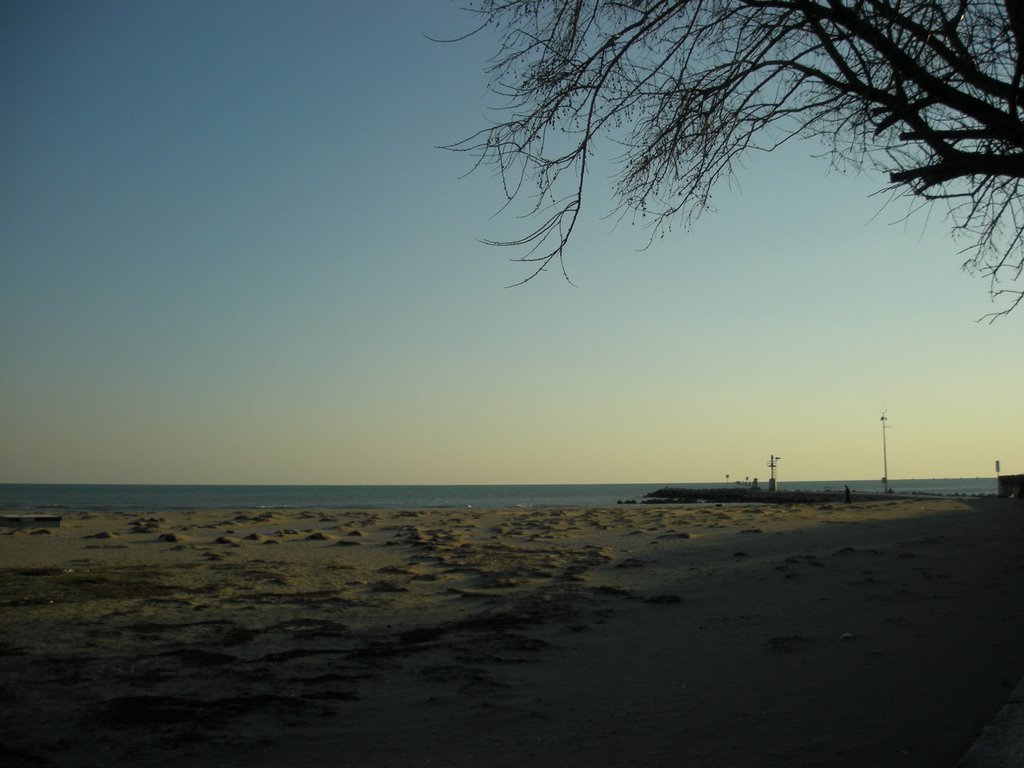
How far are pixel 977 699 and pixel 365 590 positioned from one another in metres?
7.00

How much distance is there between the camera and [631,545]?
16.6m

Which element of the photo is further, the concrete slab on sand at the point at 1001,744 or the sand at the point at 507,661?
the sand at the point at 507,661

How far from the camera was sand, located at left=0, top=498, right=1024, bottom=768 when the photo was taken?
171 inches

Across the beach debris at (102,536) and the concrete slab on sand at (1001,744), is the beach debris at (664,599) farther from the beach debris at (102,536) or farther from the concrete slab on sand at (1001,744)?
the beach debris at (102,536)

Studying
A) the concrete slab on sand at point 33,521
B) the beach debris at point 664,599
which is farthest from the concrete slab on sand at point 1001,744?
the concrete slab on sand at point 33,521

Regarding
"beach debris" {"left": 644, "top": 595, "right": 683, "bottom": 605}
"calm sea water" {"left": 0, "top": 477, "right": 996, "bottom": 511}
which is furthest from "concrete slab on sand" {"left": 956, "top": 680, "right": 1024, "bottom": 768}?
"calm sea water" {"left": 0, "top": 477, "right": 996, "bottom": 511}

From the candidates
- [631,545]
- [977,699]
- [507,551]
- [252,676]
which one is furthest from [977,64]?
[631,545]

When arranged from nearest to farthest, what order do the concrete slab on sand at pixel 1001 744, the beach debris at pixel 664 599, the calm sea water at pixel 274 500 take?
1. the concrete slab on sand at pixel 1001 744
2. the beach debris at pixel 664 599
3. the calm sea water at pixel 274 500

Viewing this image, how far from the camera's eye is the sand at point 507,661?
→ 4.35 meters

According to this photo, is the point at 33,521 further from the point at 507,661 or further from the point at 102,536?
the point at 507,661

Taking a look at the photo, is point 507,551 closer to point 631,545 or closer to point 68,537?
point 631,545

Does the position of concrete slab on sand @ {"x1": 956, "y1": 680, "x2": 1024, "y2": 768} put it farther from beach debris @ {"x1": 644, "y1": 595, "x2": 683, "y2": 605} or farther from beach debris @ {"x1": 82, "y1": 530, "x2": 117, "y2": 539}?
beach debris @ {"x1": 82, "y1": 530, "x2": 117, "y2": 539}

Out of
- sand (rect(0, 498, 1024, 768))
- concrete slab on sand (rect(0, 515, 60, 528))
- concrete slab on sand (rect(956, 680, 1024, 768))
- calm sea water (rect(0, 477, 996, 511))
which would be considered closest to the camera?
concrete slab on sand (rect(956, 680, 1024, 768))

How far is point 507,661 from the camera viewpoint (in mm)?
6273
